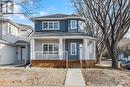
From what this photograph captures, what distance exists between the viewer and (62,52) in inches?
1474

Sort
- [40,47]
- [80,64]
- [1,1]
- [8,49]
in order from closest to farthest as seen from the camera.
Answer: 1. [1,1]
2. [80,64]
3. [40,47]
4. [8,49]

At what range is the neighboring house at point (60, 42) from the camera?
37.3 metres

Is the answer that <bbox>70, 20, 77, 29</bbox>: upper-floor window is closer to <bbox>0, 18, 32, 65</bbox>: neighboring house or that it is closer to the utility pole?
<bbox>0, 18, 32, 65</bbox>: neighboring house

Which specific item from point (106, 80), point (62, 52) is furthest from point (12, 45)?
point (106, 80)

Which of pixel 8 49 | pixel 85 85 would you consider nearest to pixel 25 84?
pixel 85 85

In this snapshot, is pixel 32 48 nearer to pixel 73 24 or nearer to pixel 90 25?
pixel 73 24

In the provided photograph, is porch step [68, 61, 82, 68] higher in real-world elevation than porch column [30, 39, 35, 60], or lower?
lower

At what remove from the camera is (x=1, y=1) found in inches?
760

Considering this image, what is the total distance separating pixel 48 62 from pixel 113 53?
8428 mm

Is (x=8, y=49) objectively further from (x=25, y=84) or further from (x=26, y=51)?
(x=25, y=84)

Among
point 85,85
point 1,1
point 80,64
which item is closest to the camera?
point 85,85

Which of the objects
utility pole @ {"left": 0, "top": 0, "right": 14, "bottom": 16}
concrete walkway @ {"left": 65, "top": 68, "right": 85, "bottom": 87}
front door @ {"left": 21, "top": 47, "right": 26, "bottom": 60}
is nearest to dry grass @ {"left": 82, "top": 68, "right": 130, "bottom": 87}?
concrete walkway @ {"left": 65, "top": 68, "right": 85, "bottom": 87}

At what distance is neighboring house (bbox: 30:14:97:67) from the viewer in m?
37.3

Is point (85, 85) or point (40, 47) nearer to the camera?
point (85, 85)
